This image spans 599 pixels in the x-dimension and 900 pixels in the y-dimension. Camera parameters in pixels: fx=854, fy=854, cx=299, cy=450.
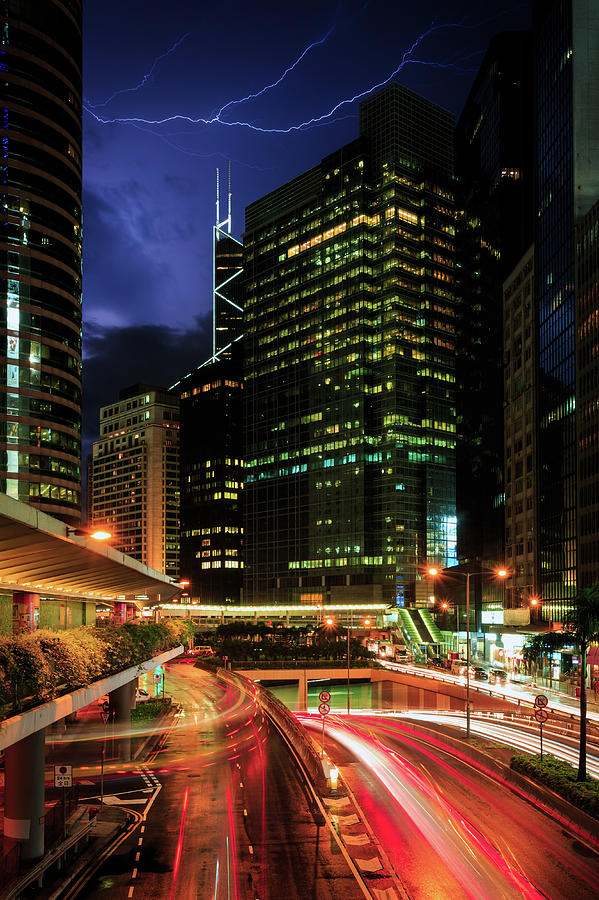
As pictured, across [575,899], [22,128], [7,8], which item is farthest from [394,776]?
[7,8]

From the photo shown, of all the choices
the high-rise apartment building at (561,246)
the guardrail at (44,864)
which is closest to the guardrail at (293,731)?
the guardrail at (44,864)

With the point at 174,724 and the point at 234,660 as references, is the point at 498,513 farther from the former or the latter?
the point at 174,724

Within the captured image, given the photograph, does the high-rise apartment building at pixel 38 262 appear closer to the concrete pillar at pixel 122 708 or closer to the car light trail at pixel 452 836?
the concrete pillar at pixel 122 708

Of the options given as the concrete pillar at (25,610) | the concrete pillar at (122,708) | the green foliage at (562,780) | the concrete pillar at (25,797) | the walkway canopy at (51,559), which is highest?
the walkway canopy at (51,559)

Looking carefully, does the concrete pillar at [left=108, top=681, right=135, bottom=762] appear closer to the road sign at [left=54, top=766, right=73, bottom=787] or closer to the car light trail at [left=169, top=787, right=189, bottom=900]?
the car light trail at [left=169, top=787, right=189, bottom=900]

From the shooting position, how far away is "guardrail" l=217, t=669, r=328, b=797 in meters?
42.0

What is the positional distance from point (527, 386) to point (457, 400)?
250 ft

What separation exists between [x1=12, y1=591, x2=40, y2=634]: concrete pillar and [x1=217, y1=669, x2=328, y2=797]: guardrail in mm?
15749

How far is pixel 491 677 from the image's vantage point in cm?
9781

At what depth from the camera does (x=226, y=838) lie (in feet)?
109

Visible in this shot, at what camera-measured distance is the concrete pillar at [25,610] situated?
111 ft

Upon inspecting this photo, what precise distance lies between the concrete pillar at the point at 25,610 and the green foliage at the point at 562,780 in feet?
79.5

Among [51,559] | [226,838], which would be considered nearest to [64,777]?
[226,838]

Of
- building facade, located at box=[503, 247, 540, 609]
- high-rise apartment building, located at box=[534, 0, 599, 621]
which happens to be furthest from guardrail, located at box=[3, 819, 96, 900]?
building facade, located at box=[503, 247, 540, 609]
